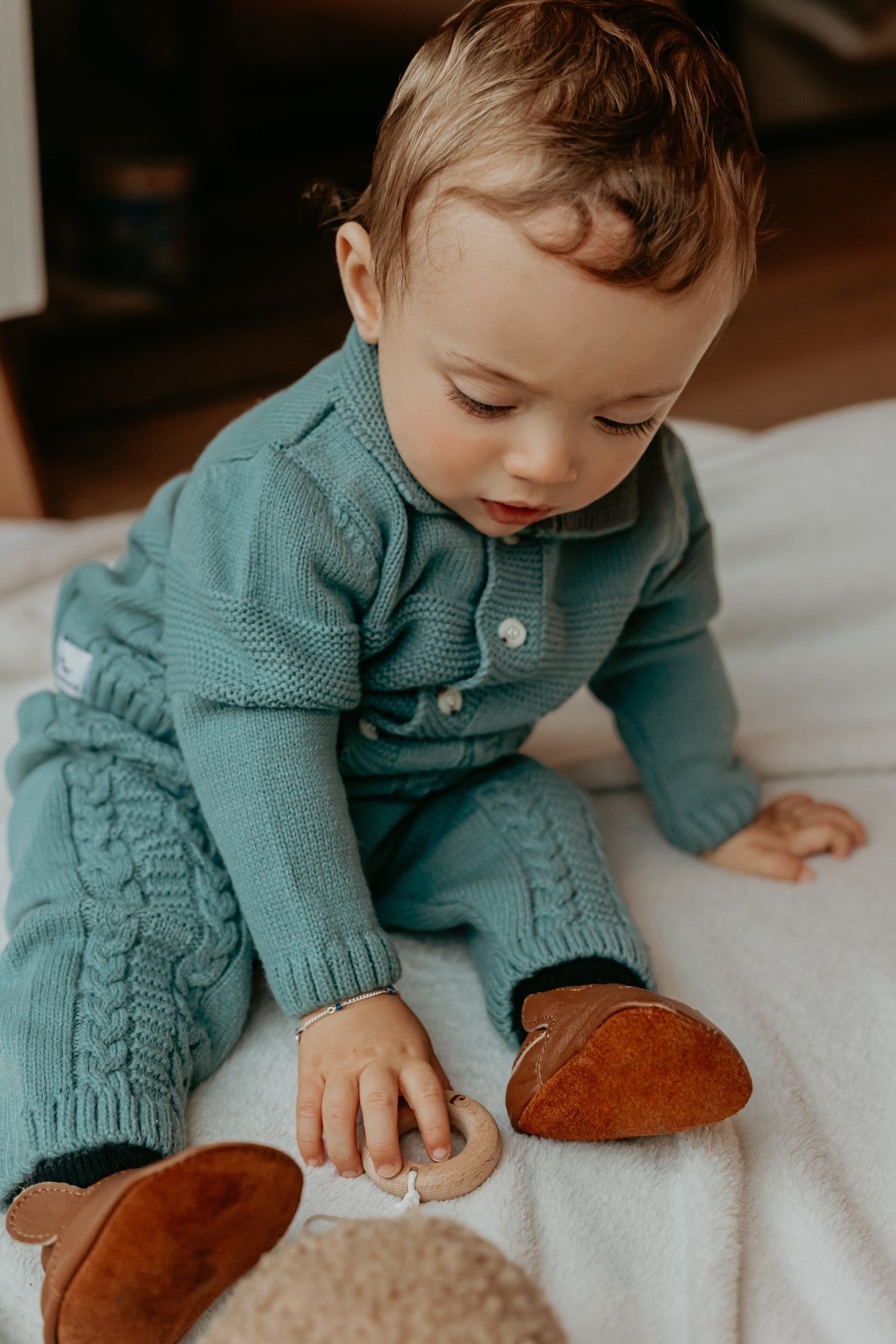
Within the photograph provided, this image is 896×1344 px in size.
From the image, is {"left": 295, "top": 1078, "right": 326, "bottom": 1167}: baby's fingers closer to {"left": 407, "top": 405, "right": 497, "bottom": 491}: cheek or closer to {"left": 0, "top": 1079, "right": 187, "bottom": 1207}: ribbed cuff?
{"left": 0, "top": 1079, "right": 187, "bottom": 1207}: ribbed cuff

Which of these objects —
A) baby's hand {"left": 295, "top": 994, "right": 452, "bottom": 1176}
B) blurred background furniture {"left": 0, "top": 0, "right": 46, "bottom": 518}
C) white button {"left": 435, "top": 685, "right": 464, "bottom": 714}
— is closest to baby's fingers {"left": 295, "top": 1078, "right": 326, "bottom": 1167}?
baby's hand {"left": 295, "top": 994, "right": 452, "bottom": 1176}

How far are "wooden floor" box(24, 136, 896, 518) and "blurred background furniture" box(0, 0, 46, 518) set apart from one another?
219 mm

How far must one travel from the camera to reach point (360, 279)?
0.75m

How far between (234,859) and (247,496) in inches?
8.1

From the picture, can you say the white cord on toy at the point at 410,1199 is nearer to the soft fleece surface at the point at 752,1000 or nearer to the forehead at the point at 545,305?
the soft fleece surface at the point at 752,1000

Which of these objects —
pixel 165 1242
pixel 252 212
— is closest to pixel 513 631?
pixel 165 1242

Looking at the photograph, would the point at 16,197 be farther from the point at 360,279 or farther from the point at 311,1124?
the point at 311,1124

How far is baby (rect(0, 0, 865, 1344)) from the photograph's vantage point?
25.0 inches

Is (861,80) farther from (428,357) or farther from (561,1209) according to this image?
(561,1209)

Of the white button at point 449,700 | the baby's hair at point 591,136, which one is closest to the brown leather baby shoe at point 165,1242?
the white button at point 449,700

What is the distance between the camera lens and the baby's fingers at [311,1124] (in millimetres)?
680

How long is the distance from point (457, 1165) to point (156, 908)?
0.73 feet

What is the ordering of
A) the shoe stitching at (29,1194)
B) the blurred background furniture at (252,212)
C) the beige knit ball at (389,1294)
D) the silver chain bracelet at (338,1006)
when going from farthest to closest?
the blurred background furniture at (252,212) < the silver chain bracelet at (338,1006) < the shoe stitching at (29,1194) < the beige knit ball at (389,1294)

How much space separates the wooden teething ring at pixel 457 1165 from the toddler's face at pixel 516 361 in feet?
1.06
